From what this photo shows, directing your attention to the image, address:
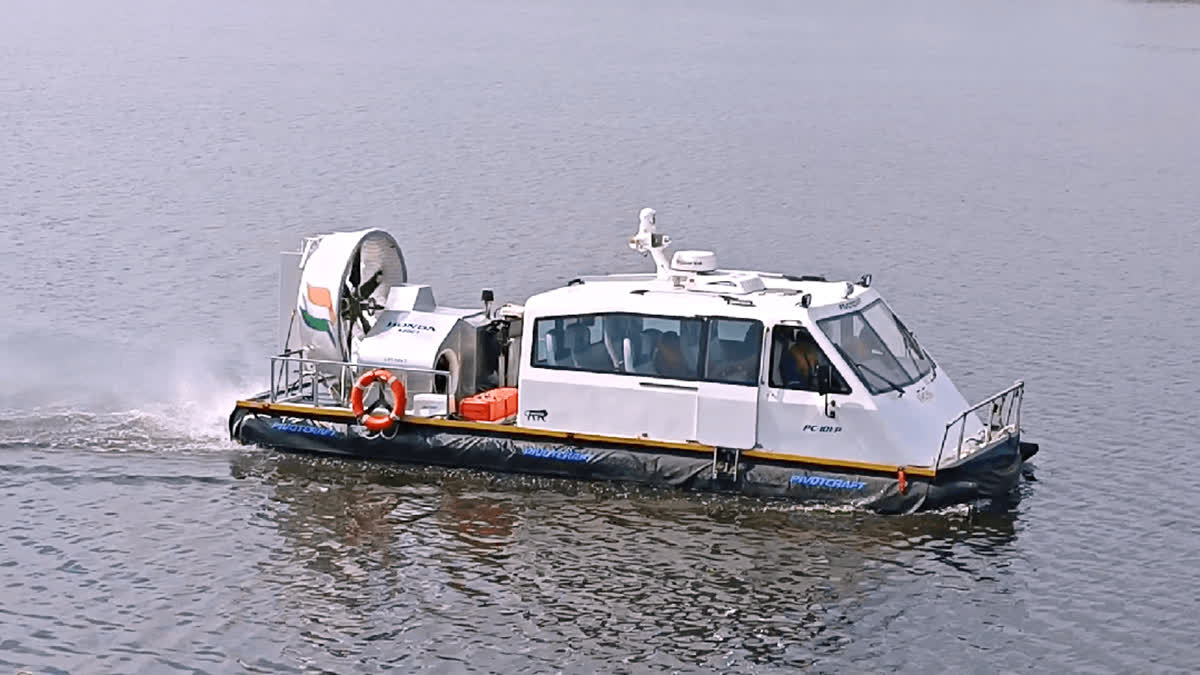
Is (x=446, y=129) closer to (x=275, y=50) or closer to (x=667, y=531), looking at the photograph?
(x=275, y=50)

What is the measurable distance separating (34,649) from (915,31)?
91.3 meters

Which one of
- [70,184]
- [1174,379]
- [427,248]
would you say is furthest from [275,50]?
[1174,379]

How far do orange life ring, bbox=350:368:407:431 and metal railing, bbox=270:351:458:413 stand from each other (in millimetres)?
253

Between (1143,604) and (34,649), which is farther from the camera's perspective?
(1143,604)

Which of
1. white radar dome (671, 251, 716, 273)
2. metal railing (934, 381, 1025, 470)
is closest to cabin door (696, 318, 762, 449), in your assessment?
white radar dome (671, 251, 716, 273)

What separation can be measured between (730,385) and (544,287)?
48.2 feet

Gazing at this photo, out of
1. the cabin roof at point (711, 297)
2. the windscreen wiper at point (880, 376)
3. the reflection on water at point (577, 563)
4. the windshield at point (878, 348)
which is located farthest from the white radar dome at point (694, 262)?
the reflection on water at point (577, 563)

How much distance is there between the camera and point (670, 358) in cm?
2130

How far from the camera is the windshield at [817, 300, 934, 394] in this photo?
21000mm

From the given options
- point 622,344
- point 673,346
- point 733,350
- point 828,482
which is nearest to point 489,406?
point 622,344

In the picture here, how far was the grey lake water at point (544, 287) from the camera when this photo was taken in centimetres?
1848

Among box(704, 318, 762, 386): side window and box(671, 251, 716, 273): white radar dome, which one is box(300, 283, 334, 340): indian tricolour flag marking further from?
box(704, 318, 762, 386): side window

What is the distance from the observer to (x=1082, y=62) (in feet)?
281

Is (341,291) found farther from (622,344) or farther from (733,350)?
(733,350)
